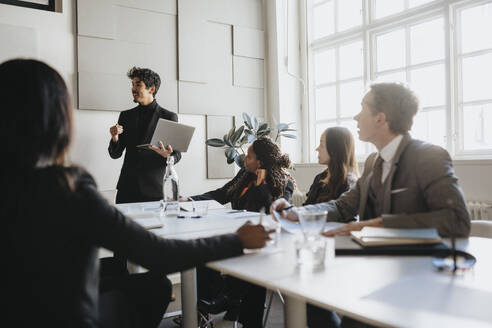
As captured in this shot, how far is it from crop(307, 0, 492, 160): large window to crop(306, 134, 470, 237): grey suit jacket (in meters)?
1.38

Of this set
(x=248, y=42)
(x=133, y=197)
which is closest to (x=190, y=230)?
(x=133, y=197)

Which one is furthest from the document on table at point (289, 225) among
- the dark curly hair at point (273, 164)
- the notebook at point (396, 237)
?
the dark curly hair at point (273, 164)

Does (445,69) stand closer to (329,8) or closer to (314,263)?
(329,8)

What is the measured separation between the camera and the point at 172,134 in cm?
308

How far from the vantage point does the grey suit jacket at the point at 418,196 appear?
1.38 m

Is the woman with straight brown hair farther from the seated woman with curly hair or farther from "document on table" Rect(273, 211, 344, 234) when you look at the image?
"document on table" Rect(273, 211, 344, 234)

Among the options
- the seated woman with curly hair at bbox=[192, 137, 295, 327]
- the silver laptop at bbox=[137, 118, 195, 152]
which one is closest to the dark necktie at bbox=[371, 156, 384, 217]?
the seated woman with curly hair at bbox=[192, 137, 295, 327]

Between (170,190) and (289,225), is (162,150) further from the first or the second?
(289,225)

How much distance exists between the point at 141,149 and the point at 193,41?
5.36ft

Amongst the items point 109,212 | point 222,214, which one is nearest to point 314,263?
point 109,212

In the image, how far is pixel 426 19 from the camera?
376cm

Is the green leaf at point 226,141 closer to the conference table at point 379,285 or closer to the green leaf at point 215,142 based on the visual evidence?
the green leaf at point 215,142

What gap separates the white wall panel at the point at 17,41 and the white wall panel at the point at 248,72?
79.9 inches

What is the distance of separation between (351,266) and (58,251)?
0.71m
